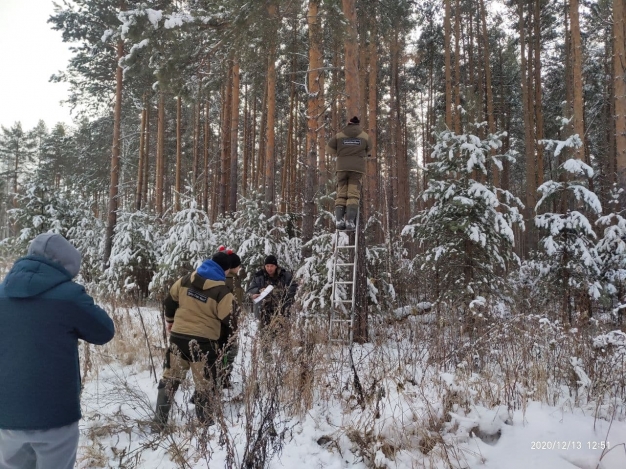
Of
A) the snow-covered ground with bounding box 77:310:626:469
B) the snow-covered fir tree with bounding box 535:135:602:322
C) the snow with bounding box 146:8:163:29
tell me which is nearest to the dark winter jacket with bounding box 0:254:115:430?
the snow-covered ground with bounding box 77:310:626:469

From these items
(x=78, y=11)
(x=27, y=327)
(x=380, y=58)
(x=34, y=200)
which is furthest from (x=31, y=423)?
(x=380, y=58)

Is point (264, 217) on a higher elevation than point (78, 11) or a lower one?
lower

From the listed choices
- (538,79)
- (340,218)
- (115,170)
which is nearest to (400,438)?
(340,218)

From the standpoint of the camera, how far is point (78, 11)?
523 inches

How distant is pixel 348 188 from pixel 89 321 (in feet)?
15.6

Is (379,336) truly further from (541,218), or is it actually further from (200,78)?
(200,78)

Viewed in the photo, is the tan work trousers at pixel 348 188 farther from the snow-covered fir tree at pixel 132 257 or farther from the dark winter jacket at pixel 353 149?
the snow-covered fir tree at pixel 132 257

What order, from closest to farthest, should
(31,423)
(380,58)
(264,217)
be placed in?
(31,423), (264,217), (380,58)

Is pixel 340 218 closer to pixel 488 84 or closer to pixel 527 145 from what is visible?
pixel 527 145

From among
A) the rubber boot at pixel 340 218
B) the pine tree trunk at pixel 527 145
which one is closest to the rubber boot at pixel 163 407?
the rubber boot at pixel 340 218

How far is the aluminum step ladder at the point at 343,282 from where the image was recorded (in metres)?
5.78

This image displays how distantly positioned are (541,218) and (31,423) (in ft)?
28.7

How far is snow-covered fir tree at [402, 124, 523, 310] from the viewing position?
7227 millimetres
